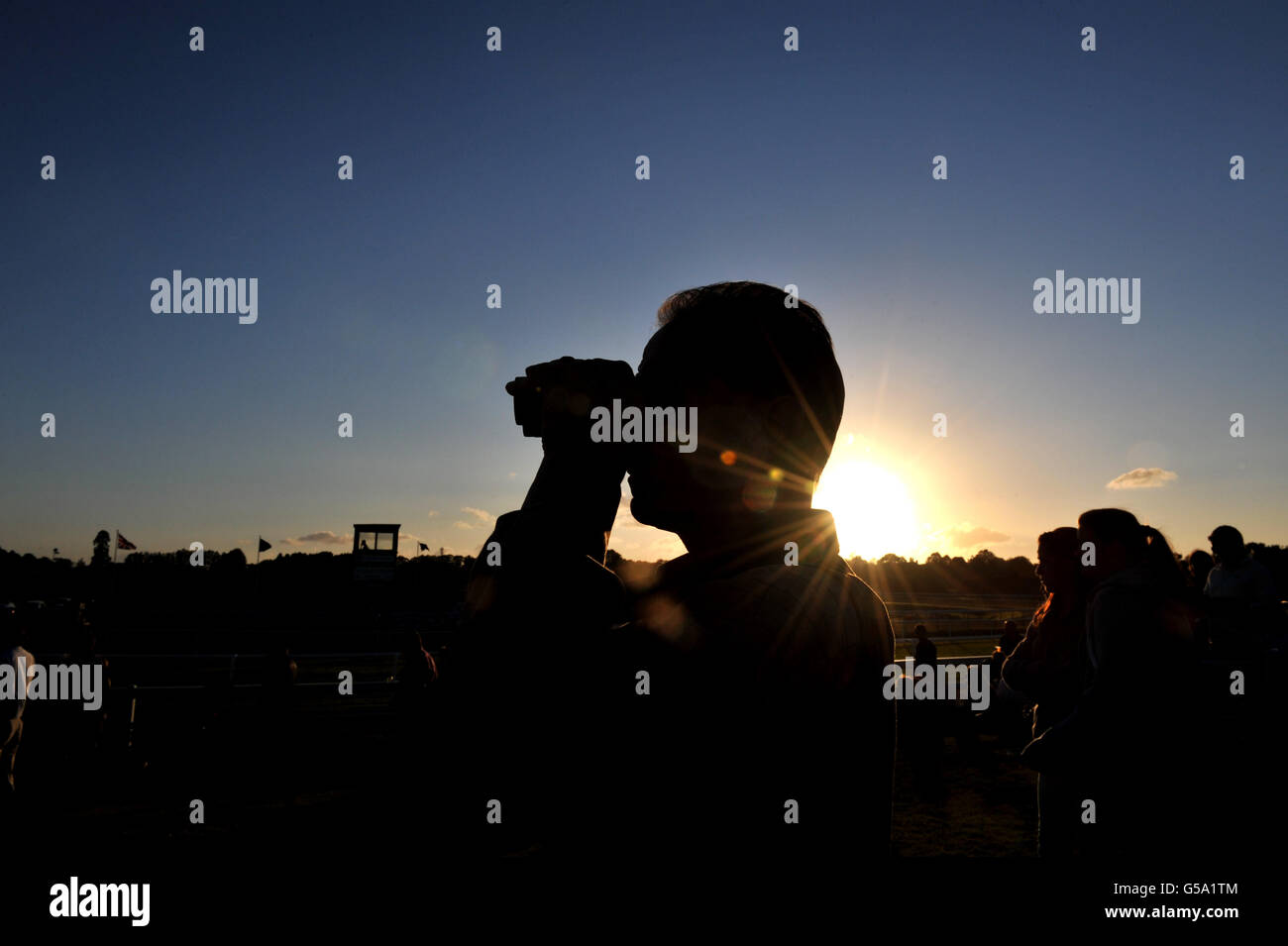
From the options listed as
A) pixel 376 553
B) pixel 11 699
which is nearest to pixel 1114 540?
pixel 11 699

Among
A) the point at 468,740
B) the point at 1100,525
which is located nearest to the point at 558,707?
the point at 468,740

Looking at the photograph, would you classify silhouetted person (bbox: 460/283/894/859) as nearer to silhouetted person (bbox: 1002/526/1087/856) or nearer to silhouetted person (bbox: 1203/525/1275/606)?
silhouetted person (bbox: 1002/526/1087/856)

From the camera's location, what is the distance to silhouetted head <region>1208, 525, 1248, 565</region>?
7980mm

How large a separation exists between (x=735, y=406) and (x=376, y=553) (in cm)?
4457

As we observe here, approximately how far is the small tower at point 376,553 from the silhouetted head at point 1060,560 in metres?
41.0

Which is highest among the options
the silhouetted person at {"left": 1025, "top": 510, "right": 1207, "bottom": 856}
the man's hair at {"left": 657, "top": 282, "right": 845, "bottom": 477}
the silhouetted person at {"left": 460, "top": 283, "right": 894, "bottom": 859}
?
the man's hair at {"left": 657, "top": 282, "right": 845, "bottom": 477}

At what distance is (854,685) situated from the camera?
934 millimetres

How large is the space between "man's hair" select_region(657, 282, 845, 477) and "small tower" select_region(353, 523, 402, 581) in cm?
4311

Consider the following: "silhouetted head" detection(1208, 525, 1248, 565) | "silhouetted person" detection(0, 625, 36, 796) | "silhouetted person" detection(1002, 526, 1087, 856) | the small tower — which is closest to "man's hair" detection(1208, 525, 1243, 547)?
"silhouetted head" detection(1208, 525, 1248, 565)

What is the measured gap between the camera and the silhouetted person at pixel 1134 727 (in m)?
2.96

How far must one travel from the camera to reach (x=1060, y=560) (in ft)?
13.9

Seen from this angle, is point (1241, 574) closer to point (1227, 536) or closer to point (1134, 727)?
point (1227, 536)
